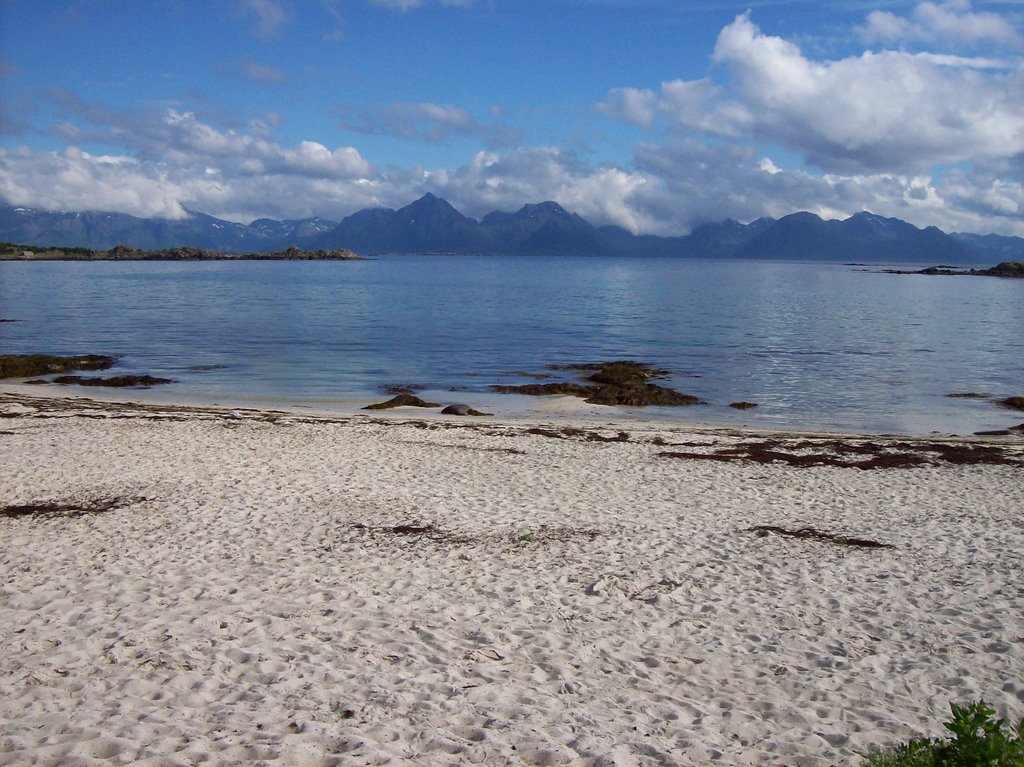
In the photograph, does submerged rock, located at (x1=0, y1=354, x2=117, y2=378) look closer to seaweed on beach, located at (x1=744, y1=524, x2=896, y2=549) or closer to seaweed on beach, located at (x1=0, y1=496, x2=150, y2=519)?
seaweed on beach, located at (x1=0, y1=496, x2=150, y2=519)

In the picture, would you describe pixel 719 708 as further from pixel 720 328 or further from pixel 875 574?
pixel 720 328

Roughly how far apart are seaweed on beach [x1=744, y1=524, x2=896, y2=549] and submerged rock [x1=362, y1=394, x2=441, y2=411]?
17979 mm

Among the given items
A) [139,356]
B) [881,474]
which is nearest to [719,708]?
[881,474]

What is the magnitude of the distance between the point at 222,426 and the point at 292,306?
5883cm

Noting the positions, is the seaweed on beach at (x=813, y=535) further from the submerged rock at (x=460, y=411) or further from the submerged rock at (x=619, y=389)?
the submerged rock at (x=619, y=389)

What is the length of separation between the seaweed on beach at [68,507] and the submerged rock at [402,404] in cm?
1470

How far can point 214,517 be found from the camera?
44.7ft

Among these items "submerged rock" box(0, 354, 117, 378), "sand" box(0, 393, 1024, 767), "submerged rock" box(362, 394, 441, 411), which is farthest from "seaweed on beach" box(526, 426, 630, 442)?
"submerged rock" box(0, 354, 117, 378)

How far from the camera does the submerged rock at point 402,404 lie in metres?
29.3

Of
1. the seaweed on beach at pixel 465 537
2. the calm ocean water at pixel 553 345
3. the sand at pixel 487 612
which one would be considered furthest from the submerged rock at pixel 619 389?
the seaweed on beach at pixel 465 537

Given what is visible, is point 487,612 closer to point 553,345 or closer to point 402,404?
point 402,404

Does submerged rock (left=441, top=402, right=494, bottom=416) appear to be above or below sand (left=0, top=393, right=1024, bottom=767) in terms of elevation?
below

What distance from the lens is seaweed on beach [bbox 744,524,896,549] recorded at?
1284cm

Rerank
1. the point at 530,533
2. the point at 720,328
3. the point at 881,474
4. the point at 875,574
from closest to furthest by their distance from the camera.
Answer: the point at 875,574 < the point at 530,533 < the point at 881,474 < the point at 720,328
